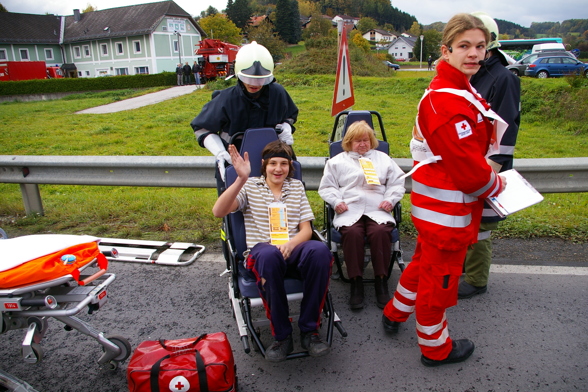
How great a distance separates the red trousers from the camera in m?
2.56

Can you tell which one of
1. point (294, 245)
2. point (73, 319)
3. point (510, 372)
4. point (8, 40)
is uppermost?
point (8, 40)

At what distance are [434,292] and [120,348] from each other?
1979 millimetres

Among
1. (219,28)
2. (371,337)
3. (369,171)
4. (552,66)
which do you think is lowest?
(371,337)

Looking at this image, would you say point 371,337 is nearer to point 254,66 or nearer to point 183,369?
point 183,369

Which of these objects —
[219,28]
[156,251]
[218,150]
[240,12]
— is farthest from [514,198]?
[240,12]

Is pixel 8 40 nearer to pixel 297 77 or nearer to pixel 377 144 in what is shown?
pixel 297 77

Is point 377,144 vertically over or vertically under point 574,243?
over

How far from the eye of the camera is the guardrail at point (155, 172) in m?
4.38

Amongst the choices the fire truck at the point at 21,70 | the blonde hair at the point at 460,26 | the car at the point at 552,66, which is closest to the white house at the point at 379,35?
the fire truck at the point at 21,70

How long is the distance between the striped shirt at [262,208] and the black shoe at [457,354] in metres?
1.24

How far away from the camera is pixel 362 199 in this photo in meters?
3.70

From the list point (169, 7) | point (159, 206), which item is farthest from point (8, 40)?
point (159, 206)

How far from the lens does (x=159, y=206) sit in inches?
227

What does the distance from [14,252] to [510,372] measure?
9.84ft
